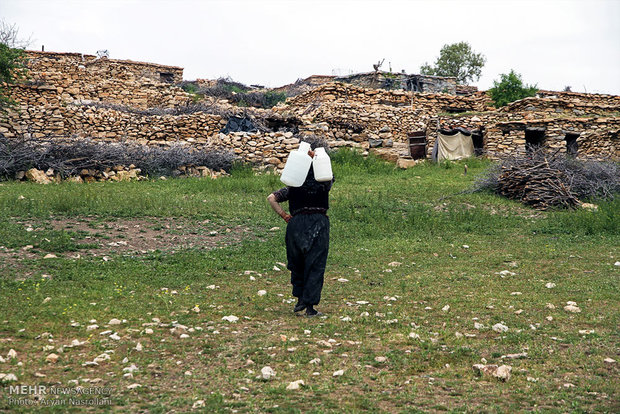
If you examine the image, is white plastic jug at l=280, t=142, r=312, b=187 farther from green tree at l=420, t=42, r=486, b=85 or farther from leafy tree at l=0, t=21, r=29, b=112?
green tree at l=420, t=42, r=486, b=85

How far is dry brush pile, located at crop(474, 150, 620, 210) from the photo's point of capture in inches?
505

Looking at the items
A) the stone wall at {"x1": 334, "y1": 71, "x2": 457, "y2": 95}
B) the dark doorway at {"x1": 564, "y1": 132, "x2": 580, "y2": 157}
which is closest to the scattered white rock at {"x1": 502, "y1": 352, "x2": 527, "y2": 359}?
the dark doorway at {"x1": 564, "y1": 132, "x2": 580, "y2": 157}

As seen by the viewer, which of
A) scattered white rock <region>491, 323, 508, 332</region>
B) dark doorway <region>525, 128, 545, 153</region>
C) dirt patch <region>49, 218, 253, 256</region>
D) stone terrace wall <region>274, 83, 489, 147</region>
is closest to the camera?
scattered white rock <region>491, 323, 508, 332</region>

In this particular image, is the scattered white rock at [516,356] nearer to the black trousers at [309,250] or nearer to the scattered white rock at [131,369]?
the black trousers at [309,250]

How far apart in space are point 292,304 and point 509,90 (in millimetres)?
22246

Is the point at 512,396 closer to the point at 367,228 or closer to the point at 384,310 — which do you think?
the point at 384,310

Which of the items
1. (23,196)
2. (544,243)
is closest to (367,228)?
(544,243)

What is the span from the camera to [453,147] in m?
20.6

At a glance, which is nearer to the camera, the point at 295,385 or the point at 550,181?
the point at 295,385

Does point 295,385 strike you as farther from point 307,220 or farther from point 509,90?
point 509,90

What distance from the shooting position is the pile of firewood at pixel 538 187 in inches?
501

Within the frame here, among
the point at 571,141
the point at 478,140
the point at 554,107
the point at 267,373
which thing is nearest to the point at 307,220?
the point at 267,373

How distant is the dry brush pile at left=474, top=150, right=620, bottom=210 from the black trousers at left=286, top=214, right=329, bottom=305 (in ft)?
28.2

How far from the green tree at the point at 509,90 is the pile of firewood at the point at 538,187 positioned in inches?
481
